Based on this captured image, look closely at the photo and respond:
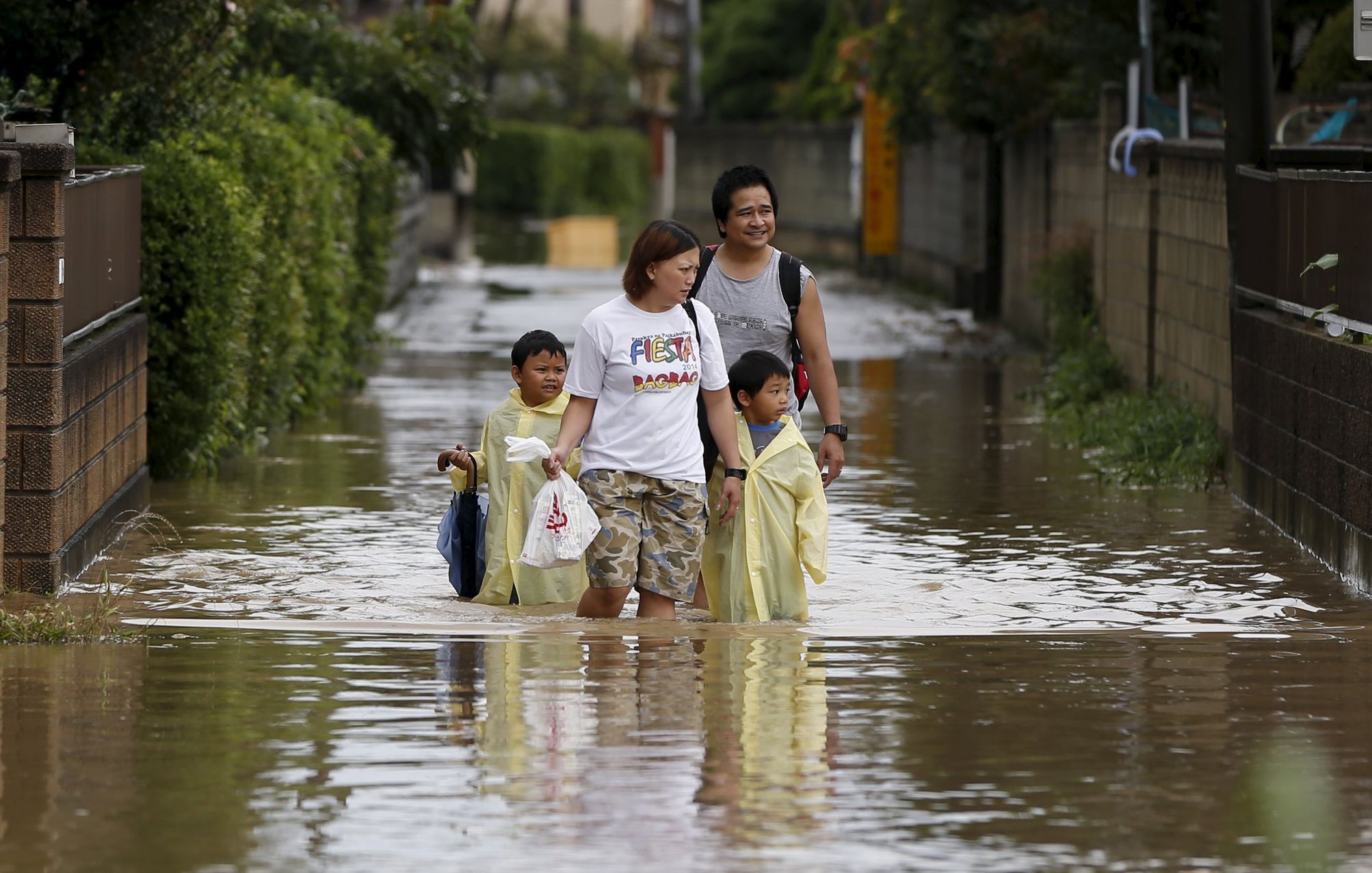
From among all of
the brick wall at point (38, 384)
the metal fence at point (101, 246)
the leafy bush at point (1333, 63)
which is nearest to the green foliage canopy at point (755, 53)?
the leafy bush at point (1333, 63)

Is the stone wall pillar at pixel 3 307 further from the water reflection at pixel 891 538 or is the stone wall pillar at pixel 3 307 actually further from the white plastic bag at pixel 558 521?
the white plastic bag at pixel 558 521

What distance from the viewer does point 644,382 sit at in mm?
8172

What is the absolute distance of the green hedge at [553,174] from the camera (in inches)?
2591

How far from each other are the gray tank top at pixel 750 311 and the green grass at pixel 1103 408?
15.8ft

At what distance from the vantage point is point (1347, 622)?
880 cm

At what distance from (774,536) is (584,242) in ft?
131

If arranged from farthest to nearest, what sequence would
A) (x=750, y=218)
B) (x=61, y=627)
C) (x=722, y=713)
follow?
(x=750, y=218) < (x=61, y=627) < (x=722, y=713)

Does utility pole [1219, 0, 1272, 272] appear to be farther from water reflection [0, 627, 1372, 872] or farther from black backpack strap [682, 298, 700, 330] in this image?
black backpack strap [682, 298, 700, 330]

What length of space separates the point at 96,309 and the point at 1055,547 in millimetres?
4234

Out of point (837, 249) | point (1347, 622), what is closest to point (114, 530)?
point (1347, 622)

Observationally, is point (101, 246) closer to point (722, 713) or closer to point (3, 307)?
point (3, 307)

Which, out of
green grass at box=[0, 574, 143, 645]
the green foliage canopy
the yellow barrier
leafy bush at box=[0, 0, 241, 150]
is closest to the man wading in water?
green grass at box=[0, 574, 143, 645]

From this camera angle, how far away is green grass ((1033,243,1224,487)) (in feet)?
43.7

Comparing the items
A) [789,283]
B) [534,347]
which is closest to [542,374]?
[534,347]
